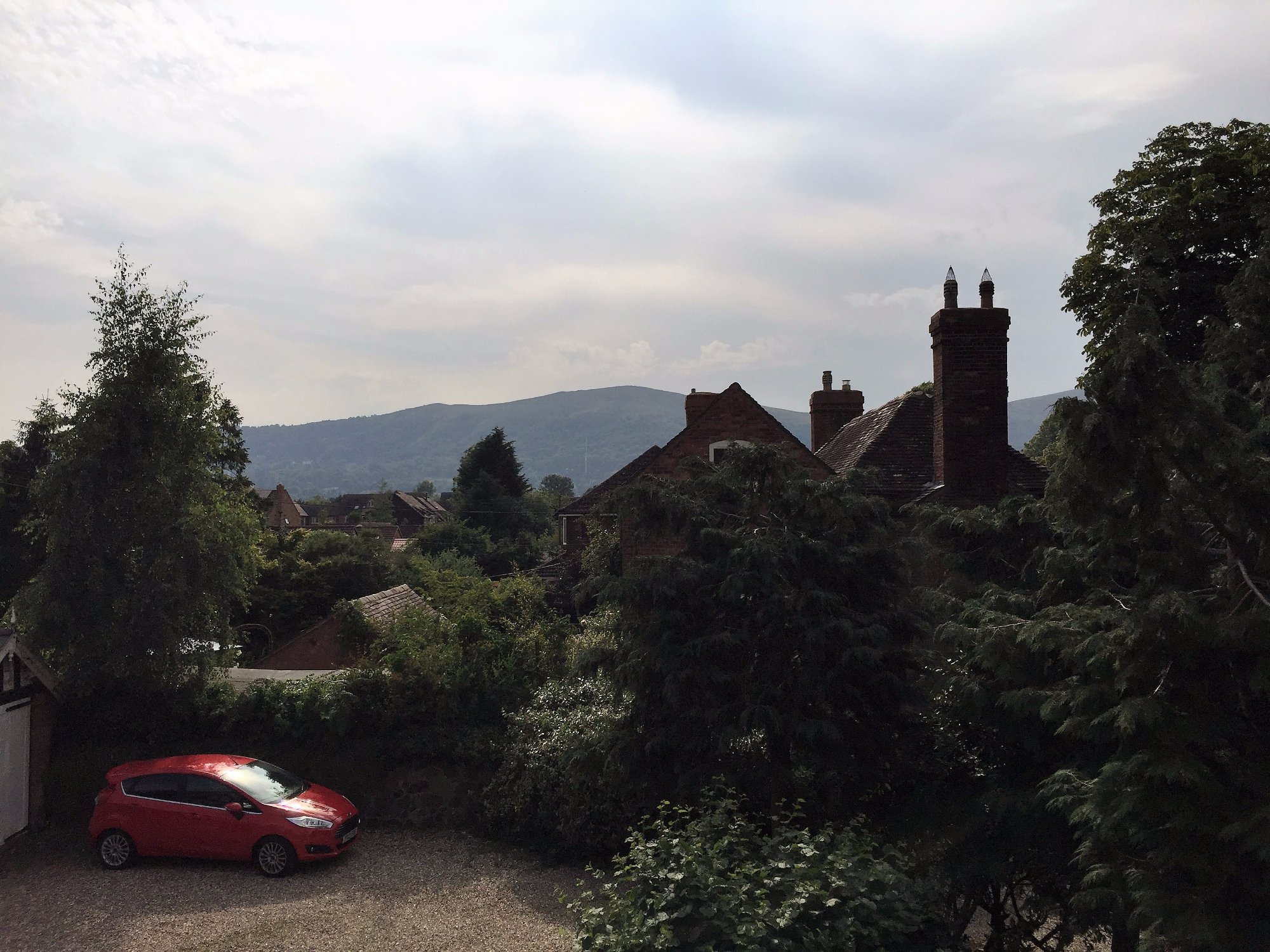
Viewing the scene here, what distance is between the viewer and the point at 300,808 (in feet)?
45.6

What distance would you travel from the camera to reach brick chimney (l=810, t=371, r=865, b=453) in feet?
101

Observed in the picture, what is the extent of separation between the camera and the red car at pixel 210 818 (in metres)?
13.6

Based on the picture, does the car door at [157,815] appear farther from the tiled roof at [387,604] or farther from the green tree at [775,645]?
the green tree at [775,645]

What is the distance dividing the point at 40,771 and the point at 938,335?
59.2ft

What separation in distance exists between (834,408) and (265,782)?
21.9 metres

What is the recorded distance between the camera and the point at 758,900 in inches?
290

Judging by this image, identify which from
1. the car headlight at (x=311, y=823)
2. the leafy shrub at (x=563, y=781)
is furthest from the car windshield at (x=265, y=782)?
the leafy shrub at (x=563, y=781)

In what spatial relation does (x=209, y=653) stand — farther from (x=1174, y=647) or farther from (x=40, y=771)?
(x=1174, y=647)

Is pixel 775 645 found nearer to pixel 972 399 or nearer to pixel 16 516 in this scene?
pixel 972 399

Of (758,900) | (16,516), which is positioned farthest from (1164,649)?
(16,516)

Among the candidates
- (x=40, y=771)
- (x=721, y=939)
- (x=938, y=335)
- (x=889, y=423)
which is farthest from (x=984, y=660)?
(x=40, y=771)

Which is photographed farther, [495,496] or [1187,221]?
[495,496]

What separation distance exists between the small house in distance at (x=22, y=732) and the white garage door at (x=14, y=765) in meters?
0.01

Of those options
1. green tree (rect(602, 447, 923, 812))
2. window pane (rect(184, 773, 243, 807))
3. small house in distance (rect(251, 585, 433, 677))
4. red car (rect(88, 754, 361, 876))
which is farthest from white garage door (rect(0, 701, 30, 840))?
green tree (rect(602, 447, 923, 812))
